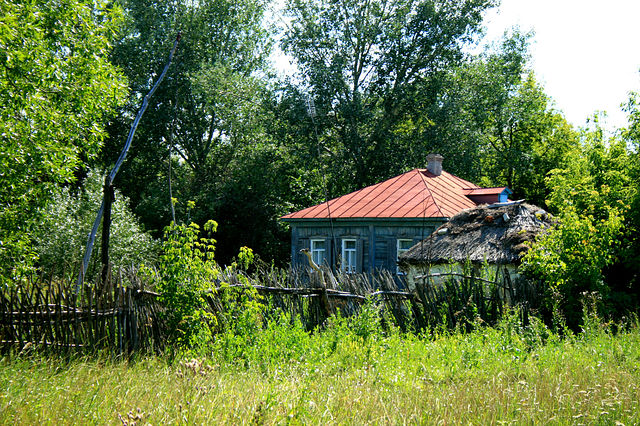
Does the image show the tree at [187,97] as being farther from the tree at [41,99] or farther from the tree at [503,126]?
the tree at [41,99]

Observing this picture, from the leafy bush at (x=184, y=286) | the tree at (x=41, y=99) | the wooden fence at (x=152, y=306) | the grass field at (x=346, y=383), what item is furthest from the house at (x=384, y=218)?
the leafy bush at (x=184, y=286)

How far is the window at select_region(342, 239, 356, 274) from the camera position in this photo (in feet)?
64.3

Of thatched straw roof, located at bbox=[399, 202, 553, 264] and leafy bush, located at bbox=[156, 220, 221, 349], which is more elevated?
thatched straw roof, located at bbox=[399, 202, 553, 264]

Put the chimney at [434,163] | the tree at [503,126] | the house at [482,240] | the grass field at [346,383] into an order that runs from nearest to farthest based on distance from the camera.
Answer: the grass field at [346,383] → the house at [482,240] → the chimney at [434,163] → the tree at [503,126]

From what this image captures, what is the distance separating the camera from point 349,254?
19.9 meters

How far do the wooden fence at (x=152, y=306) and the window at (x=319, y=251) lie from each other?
10464mm

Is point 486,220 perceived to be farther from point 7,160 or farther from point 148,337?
point 7,160

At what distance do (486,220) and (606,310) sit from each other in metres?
4.51

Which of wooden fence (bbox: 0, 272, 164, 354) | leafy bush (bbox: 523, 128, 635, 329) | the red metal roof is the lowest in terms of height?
wooden fence (bbox: 0, 272, 164, 354)

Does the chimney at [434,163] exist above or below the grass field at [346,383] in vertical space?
above

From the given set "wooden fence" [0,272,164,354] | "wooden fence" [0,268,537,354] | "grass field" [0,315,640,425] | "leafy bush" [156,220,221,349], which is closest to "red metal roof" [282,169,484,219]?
"wooden fence" [0,268,537,354]

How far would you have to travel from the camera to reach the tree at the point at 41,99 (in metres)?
8.38

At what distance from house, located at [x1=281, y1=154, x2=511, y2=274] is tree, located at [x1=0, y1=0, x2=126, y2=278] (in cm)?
900

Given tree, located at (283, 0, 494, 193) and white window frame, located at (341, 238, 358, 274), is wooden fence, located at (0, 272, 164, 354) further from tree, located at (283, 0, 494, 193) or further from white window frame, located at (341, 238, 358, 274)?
tree, located at (283, 0, 494, 193)
